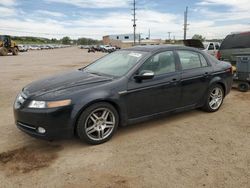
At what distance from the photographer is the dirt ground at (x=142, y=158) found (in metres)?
2.99

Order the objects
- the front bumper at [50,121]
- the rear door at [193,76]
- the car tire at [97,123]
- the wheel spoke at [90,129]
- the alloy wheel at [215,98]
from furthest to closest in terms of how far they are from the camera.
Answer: the alloy wheel at [215,98] < the rear door at [193,76] < the wheel spoke at [90,129] < the car tire at [97,123] < the front bumper at [50,121]

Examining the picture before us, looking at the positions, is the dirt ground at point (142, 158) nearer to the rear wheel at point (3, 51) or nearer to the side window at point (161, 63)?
the side window at point (161, 63)

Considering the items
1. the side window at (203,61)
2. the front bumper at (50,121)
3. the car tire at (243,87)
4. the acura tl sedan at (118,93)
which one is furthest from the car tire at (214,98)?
the front bumper at (50,121)

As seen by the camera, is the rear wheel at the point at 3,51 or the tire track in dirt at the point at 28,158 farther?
the rear wheel at the point at 3,51

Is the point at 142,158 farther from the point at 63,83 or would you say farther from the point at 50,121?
the point at 63,83

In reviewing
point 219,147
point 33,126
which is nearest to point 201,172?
point 219,147

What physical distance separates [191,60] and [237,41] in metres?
3.82

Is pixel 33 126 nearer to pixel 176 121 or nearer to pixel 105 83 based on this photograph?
pixel 105 83

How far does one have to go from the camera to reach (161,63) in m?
4.62

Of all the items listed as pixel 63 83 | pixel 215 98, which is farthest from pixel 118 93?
pixel 215 98

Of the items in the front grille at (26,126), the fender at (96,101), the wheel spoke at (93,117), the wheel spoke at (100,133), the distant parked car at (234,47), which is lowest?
the wheel spoke at (100,133)

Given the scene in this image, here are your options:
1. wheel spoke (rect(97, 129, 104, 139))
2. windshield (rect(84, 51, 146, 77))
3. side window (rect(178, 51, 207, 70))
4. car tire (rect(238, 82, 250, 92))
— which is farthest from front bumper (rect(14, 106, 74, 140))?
car tire (rect(238, 82, 250, 92))

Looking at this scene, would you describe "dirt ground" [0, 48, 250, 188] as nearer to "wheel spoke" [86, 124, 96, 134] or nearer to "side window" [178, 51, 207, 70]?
"wheel spoke" [86, 124, 96, 134]

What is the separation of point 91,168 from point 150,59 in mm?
2178
